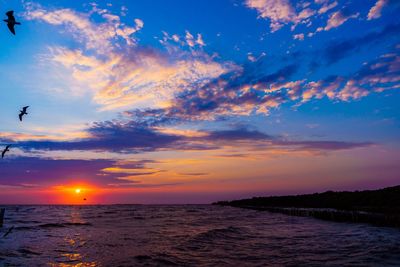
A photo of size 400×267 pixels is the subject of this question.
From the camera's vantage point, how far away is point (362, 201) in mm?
53844

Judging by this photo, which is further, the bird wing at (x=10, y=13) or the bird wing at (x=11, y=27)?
the bird wing at (x=10, y=13)

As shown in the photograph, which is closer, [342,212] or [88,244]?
[88,244]

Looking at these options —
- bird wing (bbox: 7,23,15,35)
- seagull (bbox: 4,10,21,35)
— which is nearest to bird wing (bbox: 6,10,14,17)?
seagull (bbox: 4,10,21,35)

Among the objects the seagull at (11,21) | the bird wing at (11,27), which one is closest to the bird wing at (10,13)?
the seagull at (11,21)

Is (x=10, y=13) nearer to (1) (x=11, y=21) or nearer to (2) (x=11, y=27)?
(1) (x=11, y=21)

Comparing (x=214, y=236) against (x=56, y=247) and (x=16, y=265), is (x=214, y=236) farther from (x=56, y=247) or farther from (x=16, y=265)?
(x=16, y=265)

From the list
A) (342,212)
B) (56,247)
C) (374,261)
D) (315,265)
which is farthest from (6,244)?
(342,212)

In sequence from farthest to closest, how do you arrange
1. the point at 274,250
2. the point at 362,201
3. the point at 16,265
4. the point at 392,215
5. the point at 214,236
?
the point at 362,201 < the point at 392,215 < the point at 214,236 < the point at 274,250 < the point at 16,265

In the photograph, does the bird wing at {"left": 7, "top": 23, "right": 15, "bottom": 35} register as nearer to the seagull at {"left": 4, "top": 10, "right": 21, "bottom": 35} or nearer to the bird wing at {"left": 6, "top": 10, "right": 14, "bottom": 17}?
the seagull at {"left": 4, "top": 10, "right": 21, "bottom": 35}

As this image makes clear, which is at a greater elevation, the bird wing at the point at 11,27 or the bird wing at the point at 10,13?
the bird wing at the point at 10,13

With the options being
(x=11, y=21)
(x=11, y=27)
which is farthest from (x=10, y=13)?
(x=11, y=27)

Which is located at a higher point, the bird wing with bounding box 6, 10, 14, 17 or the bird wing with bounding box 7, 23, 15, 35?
the bird wing with bounding box 6, 10, 14, 17

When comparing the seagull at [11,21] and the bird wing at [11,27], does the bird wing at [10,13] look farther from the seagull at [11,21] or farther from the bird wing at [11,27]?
the bird wing at [11,27]

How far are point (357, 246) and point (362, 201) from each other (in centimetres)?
3727
